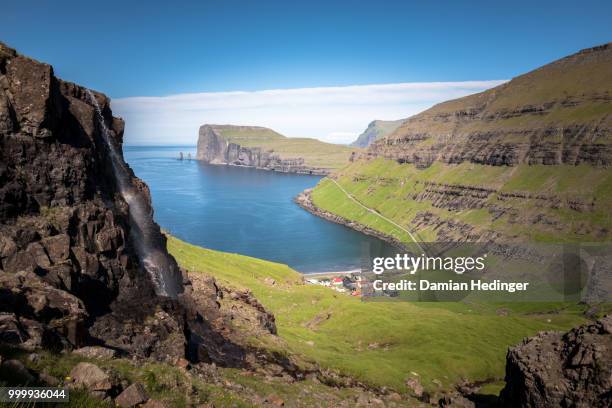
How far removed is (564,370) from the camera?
4659 centimetres

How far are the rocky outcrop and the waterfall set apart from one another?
1798 inches

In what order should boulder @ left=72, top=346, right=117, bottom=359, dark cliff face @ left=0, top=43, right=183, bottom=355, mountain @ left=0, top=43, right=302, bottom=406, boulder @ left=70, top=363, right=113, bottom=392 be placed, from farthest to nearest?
dark cliff face @ left=0, top=43, right=183, bottom=355 → mountain @ left=0, top=43, right=302, bottom=406 → boulder @ left=72, top=346, right=117, bottom=359 → boulder @ left=70, top=363, right=113, bottom=392

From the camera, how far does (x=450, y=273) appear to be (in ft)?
607

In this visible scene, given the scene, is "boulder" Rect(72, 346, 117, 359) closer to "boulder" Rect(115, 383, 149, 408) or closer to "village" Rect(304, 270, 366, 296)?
"boulder" Rect(115, 383, 149, 408)

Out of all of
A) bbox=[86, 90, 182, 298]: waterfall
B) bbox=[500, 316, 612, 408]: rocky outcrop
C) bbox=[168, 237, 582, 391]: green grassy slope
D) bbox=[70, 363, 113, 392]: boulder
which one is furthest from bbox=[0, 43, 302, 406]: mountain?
bbox=[500, 316, 612, 408]: rocky outcrop

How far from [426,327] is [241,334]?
5185 centimetres

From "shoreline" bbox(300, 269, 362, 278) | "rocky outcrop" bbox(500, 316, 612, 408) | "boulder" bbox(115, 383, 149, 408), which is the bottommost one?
"shoreline" bbox(300, 269, 362, 278)

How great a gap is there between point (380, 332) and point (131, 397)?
78.8 m

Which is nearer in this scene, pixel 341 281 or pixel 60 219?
pixel 60 219

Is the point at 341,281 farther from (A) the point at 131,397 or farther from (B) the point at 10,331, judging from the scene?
(B) the point at 10,331

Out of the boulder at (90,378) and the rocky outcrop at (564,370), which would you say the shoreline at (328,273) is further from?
the boulder at (90,378)

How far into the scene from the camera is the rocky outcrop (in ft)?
140

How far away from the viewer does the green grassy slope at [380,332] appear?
72.1 meters

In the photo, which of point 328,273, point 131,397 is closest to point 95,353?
point 131,397
